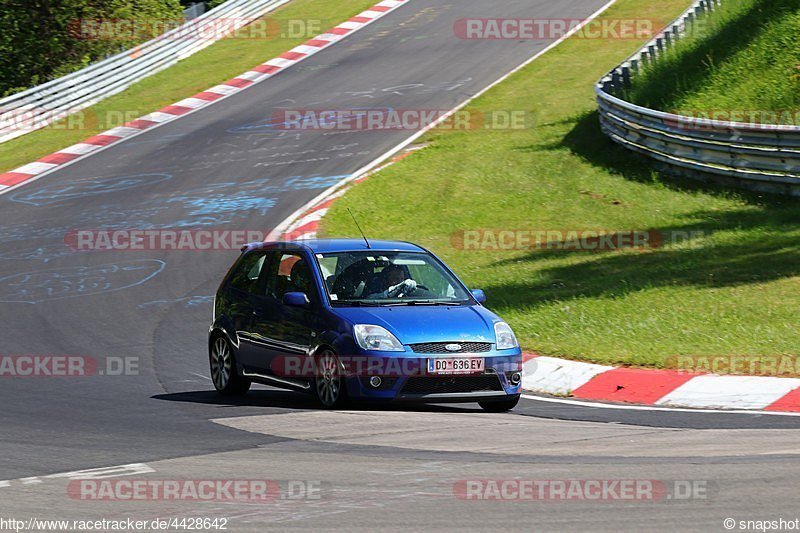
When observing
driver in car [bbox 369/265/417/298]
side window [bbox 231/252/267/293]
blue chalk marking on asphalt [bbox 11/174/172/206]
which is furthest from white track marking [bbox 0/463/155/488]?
blue chalk marking on asphalt [bbox 11/174/172/206]

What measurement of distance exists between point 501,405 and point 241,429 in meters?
2.40

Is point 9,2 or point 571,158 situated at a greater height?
point 9,2

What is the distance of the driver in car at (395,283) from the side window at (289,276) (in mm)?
645

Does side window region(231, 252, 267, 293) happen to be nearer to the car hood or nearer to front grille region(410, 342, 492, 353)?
the car hood

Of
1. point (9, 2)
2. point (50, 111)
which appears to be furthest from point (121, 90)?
point (9, 2)

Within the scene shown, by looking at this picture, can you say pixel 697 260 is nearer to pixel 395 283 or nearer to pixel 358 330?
pixel 395 283

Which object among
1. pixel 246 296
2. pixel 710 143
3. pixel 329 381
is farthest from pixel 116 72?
pixel 329 381

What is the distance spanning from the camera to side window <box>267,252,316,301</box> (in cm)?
1177

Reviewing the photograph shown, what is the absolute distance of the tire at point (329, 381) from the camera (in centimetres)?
1080

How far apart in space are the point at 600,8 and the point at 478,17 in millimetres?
3827

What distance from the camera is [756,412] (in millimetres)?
10586

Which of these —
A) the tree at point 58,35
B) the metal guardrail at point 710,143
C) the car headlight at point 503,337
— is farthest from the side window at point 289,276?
the tree at point 58,35

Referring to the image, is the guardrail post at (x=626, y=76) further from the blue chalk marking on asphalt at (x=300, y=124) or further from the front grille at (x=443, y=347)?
the front grille at (x=443, y=347)

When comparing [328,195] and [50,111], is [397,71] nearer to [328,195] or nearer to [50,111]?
[50,111]
